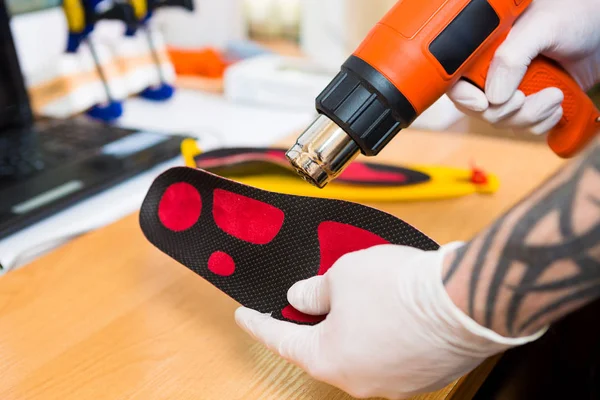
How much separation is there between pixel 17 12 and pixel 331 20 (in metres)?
0.62

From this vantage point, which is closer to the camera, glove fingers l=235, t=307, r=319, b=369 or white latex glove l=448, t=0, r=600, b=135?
glove fingers l=235, t=307, r=319, b=369

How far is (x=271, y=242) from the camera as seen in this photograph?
44 cm

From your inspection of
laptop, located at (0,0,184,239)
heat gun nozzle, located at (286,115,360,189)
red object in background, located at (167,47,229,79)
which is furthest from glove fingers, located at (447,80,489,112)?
red object in background, located at (167,47,229,79)

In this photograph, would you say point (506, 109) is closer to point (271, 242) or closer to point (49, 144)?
point (271, 242)

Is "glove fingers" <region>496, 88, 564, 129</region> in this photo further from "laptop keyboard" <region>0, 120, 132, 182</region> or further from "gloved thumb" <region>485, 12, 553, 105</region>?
"laptop keyboard" <region>0, 120, 132, 182</region>

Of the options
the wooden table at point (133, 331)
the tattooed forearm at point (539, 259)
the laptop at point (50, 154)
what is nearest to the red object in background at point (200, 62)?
the laptop at point (50, 154)

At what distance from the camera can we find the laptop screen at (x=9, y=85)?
2.59 feet

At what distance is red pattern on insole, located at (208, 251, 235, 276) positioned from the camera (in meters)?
0.44

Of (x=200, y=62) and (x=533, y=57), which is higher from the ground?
(x=533, y=57)

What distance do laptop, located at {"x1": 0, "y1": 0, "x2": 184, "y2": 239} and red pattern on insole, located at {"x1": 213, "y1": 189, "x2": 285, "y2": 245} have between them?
0.26m

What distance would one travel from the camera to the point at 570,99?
537mm

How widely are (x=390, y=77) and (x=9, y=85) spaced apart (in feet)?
2.03

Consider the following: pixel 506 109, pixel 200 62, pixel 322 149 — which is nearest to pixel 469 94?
pixel 506 109

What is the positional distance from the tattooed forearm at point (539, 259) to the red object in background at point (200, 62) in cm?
96
